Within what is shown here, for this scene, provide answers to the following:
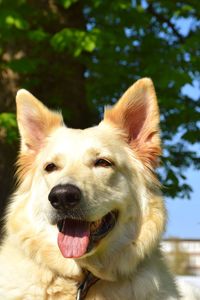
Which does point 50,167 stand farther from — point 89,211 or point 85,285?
point 85,285

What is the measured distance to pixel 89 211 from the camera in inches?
183

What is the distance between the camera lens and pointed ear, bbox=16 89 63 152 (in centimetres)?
541

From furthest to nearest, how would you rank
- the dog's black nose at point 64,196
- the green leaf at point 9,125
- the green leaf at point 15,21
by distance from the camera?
1. the green leaf at point 9,125
2. the green leaf at point 15,21
3. the dog's black nose at point 64,196

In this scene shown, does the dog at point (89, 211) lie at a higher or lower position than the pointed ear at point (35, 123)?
lower

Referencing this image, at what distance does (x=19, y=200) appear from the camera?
5.32 metres

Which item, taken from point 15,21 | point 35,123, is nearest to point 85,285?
point 35,123

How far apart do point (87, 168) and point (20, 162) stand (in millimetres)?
819

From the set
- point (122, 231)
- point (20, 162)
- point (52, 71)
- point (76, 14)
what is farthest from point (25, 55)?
point (122, 231)

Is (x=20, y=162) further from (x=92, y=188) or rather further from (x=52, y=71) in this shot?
(x=52, y=71)

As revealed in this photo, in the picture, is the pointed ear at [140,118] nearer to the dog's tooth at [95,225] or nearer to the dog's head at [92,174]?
the dog's head at [92,174]

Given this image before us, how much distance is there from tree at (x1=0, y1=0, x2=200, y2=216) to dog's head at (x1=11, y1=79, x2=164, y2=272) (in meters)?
4.31

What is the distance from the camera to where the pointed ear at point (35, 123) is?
5406 millimetres

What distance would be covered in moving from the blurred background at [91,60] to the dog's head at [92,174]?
14.0 ft

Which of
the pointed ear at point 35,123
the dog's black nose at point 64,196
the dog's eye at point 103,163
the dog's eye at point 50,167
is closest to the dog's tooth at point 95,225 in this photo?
the dog's black nose at point 64,196
